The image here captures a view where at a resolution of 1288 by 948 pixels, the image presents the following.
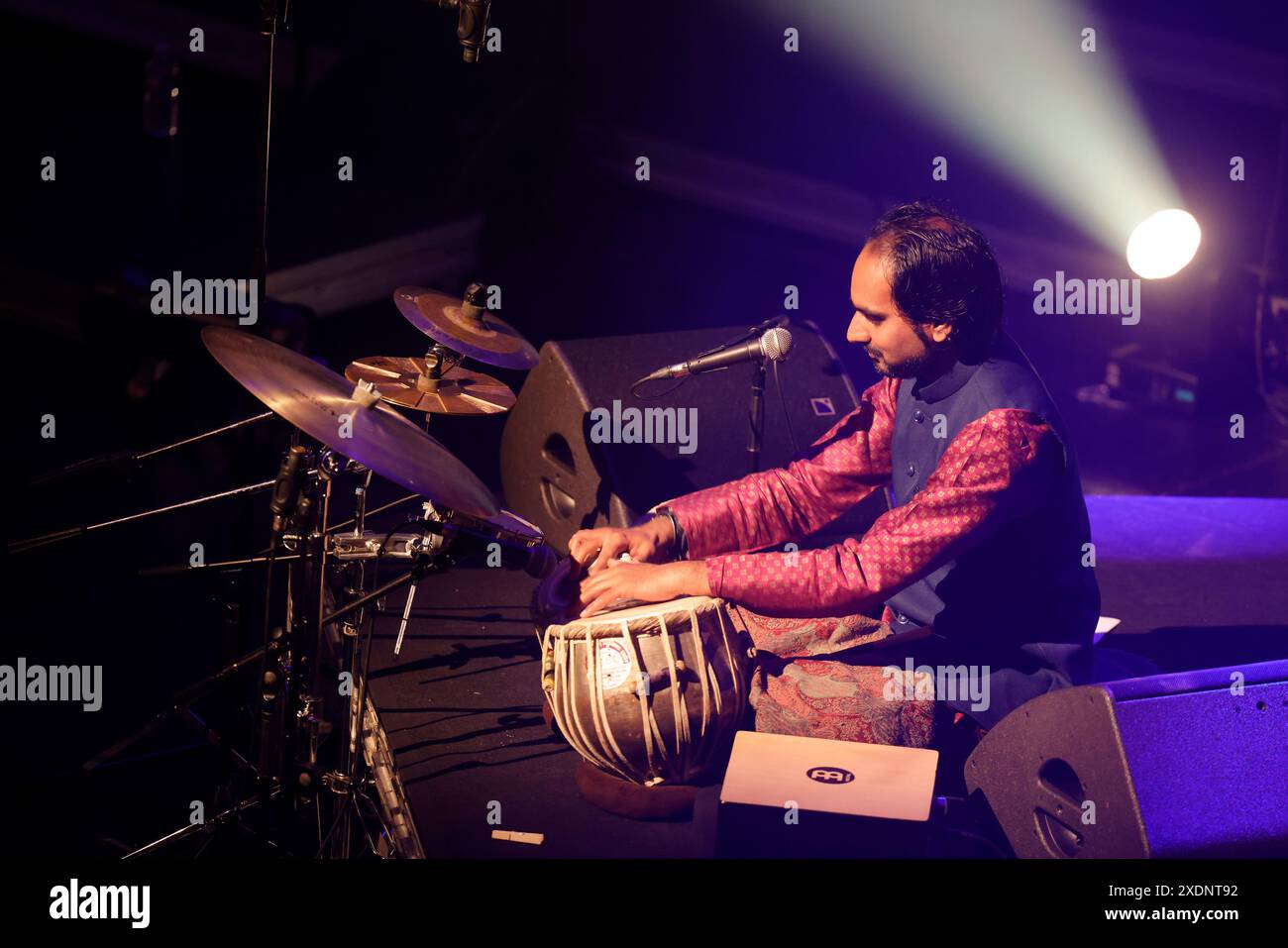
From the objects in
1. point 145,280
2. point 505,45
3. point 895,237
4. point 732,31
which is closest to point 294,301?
point 145,280

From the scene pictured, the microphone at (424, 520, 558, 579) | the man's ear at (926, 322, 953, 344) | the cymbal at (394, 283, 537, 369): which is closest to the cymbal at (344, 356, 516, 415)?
the cymbal at (394, 283, 537, 369)

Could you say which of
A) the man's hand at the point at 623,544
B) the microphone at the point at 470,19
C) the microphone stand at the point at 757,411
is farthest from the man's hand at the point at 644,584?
the microphone at the point at 470,19

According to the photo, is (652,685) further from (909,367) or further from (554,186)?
(554,186)

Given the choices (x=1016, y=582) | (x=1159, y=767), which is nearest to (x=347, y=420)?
(x=1016, y=582)

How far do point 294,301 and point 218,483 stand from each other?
4.62 feet

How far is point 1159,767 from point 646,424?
2.21 metres

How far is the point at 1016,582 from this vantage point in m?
2.88

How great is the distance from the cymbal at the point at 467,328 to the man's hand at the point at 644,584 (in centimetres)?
85

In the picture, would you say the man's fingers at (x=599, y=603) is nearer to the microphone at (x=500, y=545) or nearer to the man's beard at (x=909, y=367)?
the microphone at (x=500, y=545)

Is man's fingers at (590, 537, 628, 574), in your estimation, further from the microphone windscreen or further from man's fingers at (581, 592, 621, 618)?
the microphone windscreen

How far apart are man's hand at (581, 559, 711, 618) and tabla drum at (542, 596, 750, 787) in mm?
30

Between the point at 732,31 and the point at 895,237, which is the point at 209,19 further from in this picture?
the point at 895,237

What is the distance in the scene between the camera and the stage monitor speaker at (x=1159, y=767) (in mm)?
2316

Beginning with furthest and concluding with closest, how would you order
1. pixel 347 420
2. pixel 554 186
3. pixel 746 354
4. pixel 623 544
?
1. pixel 554 186
2. pixel 746 354
3. pixel 623 544
4. pixel 347 420
